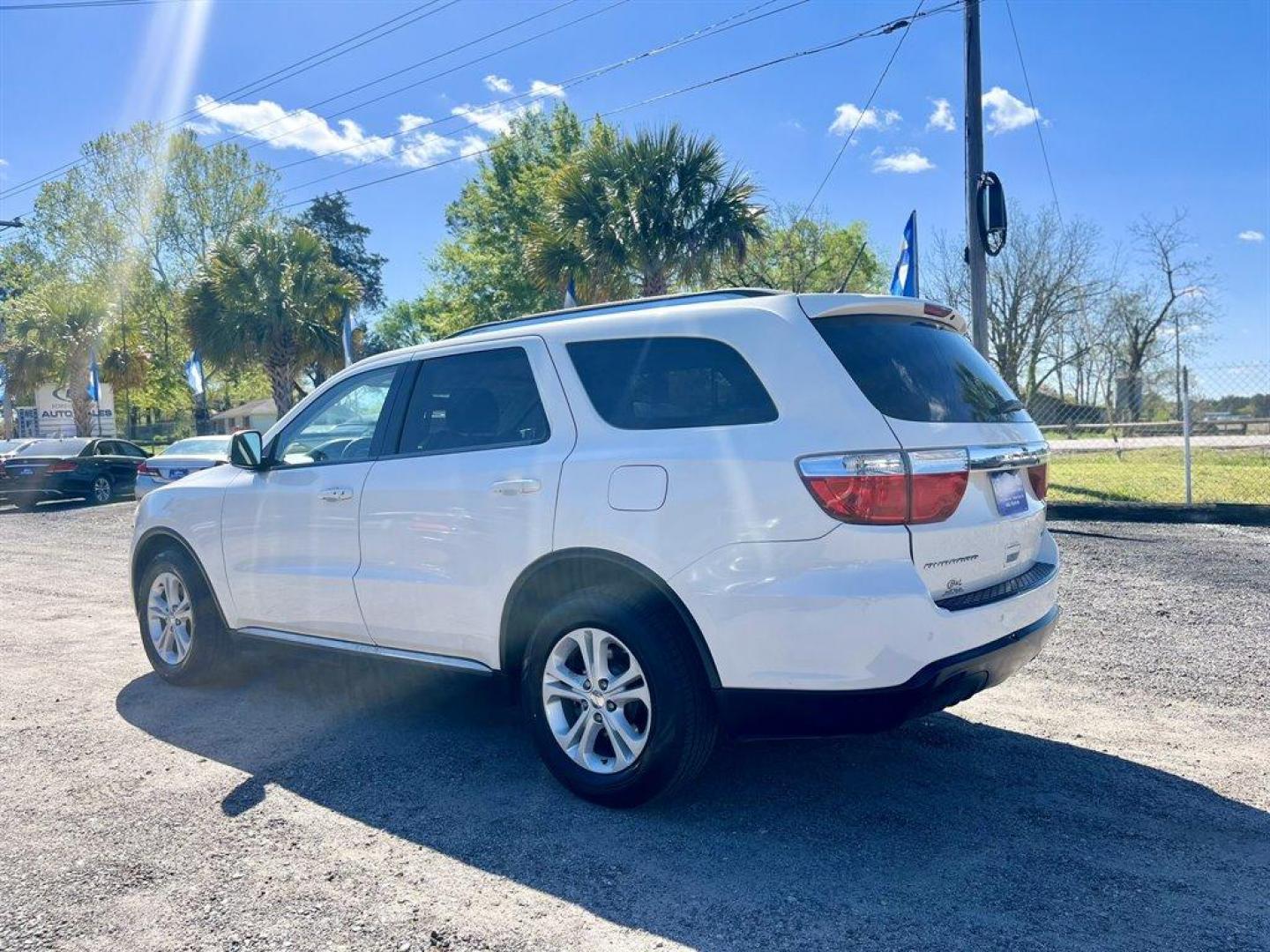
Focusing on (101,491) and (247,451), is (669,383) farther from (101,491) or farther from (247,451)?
(101,491)

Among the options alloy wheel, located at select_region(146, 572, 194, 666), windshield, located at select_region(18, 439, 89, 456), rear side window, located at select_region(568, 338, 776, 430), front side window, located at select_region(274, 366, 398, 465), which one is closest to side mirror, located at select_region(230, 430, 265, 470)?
front side window, located at select_region(274, 366, 398, 465)

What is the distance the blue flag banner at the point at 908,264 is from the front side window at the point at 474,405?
30.4 ft

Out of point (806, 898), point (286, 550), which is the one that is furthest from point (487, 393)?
point (806, 898)

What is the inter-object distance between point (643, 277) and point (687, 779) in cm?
1538

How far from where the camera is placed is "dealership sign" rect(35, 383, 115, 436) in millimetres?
34562

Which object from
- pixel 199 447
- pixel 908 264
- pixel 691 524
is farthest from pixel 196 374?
pixel 691 524

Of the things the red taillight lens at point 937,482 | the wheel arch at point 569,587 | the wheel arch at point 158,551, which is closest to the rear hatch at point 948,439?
the red taillight lens at point 937,482

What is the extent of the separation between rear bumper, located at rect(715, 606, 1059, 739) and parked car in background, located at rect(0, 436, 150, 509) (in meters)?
20.6

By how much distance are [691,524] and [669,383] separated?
1.96 feet

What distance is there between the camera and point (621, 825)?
3.56 metres

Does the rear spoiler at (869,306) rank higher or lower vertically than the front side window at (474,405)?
higher

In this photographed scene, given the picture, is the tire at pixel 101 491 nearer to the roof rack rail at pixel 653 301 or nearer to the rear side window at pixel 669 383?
the roof rack rail at pixel 653 301

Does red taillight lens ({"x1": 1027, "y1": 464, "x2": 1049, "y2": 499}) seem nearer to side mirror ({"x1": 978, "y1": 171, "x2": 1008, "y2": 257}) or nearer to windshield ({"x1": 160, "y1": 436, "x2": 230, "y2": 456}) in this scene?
side mirror ({"x1": 978, "y1": 171, "x2": 1008, "y2": 257})

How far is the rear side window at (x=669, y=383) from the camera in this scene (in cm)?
345
